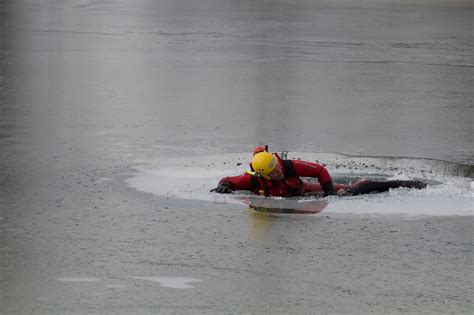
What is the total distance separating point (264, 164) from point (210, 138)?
428cm

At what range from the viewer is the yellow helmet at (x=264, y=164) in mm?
12586

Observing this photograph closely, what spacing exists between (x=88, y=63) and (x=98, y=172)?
39.3ft

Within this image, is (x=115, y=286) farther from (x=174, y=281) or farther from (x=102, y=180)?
(x=102, y=180)

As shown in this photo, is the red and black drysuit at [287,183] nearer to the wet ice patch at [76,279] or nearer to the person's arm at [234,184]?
the person's arm at [234,184]

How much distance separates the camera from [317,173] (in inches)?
507

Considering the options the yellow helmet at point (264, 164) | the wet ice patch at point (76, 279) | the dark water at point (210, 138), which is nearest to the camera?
the dark water at point (210, 138)

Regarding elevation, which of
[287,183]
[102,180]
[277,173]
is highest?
[277,173]

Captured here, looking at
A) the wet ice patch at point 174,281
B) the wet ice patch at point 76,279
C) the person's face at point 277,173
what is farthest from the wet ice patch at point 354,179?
the wet ice patch at point 76,279

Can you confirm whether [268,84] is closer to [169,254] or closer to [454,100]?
[454,100]

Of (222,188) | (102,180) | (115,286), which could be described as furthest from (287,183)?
(115,286)

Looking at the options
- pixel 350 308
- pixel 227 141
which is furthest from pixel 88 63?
pixel 350 308

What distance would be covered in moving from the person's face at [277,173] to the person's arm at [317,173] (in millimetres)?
270

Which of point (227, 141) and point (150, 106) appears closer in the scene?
point (227, 141)

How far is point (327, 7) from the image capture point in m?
43.6
